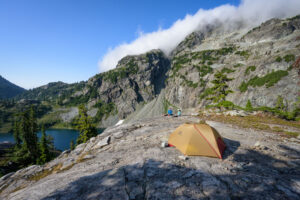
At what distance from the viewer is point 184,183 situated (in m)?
5.21

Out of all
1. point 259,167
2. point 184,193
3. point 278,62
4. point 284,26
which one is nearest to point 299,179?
point 259,167

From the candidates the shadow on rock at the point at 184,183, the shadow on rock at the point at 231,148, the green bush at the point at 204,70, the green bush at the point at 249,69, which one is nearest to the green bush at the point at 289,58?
the green bush at the point at 249,69

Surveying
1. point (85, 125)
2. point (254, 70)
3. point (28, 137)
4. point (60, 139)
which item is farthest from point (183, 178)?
point (60, 139)

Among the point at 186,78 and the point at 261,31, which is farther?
the point at 186,78

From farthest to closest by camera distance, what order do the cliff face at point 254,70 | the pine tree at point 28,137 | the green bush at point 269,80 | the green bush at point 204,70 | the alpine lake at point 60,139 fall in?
the green bush at point 204,70 → the alpine lake at point 60,139 → the green bush at point 269,80 → the cliff face at point 254,70 → the pine tree at point 28,137

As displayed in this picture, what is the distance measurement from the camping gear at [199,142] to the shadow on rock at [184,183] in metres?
1.29

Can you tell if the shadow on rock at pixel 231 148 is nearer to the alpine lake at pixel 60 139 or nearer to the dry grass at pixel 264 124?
the dry grass at pixel 264 124

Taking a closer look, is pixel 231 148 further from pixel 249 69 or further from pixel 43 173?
pixel 249 69

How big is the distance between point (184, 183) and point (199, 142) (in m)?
3.33

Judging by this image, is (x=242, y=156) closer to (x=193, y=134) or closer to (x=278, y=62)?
(x=193, y=134)

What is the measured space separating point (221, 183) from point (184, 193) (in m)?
1.77

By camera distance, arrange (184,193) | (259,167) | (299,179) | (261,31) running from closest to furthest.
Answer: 1. (184,193)
2. (299,179)
3. (259,167)
4. (261,31)

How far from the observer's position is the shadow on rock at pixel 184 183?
185 inches

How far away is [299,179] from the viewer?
5.70m
